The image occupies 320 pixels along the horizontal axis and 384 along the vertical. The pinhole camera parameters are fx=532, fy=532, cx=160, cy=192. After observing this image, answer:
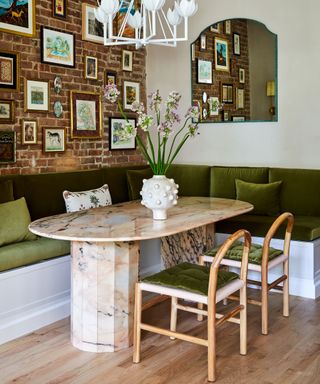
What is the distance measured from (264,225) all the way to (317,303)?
0.80m

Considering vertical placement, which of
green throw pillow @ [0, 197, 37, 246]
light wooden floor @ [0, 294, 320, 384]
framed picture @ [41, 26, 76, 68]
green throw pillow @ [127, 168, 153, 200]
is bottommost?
light wooden floor @ [0, 294, 320, 384]

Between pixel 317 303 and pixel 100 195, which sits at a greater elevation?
pixel 100 195

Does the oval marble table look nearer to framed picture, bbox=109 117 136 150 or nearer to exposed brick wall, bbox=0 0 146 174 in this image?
exposed brick wall, bbox=0 0 146 174

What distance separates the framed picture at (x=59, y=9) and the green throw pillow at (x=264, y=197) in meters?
2.34

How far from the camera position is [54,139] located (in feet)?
15.9

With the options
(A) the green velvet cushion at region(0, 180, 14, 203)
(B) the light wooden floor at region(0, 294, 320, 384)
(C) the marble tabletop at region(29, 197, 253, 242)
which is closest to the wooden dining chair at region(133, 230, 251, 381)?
(B) the light wooden floor at region(0, 294, 320, 384)

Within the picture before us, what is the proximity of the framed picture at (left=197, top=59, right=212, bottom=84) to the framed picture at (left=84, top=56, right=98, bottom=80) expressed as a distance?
1.15 meters

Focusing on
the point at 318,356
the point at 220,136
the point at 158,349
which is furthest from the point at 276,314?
the point at 220,136

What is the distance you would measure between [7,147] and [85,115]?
101cm

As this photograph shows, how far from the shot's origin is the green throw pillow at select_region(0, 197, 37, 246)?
3666 mm

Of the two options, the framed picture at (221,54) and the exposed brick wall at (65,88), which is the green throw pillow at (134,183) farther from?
the framed picture at (221,54)

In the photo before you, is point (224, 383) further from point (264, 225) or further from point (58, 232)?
point (264, 225)

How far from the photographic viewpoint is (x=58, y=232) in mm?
2996

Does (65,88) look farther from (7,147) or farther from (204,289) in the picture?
(204,289)
